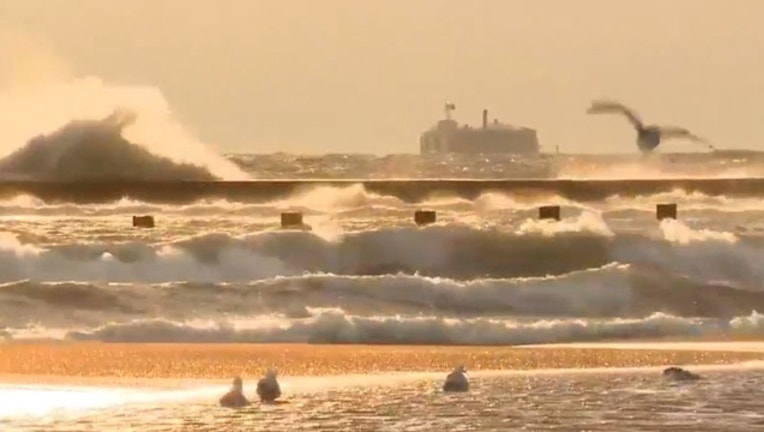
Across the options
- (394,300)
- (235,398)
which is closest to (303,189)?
(394,300)

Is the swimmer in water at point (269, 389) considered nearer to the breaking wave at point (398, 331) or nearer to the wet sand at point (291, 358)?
the wet sand at point (291, 358)

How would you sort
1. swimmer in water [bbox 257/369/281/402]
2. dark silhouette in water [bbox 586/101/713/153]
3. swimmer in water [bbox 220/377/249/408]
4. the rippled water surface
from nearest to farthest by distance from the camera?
the rippled water surface → swimmer in water [bbox 220/377/249/408] → swimmer in water [bbox 257/369/281/402] → dark silhouette in water [bbox 586/101/713/153]

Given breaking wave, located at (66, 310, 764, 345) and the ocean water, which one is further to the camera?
breaking wave, located at (66, 310, 764, 345)

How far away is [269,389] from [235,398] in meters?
0.35

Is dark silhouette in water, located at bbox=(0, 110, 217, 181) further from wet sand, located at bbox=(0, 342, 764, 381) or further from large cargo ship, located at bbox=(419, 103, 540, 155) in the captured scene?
large cargo ship, located at bbox=(419, 103, 540, 155)

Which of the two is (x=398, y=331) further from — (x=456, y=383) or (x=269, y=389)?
(x=269, y=389)

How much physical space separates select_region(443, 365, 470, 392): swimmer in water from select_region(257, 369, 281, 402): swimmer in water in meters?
1.12

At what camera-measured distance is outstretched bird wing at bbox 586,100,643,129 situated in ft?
113

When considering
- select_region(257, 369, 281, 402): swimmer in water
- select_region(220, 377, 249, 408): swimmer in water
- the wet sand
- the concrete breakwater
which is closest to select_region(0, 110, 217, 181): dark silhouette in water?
the concrete breakwater

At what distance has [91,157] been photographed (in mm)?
46875

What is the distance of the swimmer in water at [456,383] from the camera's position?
1273 centimetres

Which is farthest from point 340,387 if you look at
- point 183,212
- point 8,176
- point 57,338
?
point 8,176

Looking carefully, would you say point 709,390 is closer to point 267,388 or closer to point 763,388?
point 763,388

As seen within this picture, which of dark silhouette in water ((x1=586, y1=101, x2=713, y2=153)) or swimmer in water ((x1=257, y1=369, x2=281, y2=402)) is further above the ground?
dark silhouette in water ((x1=586, y1=101, x2=713, y2=153))
